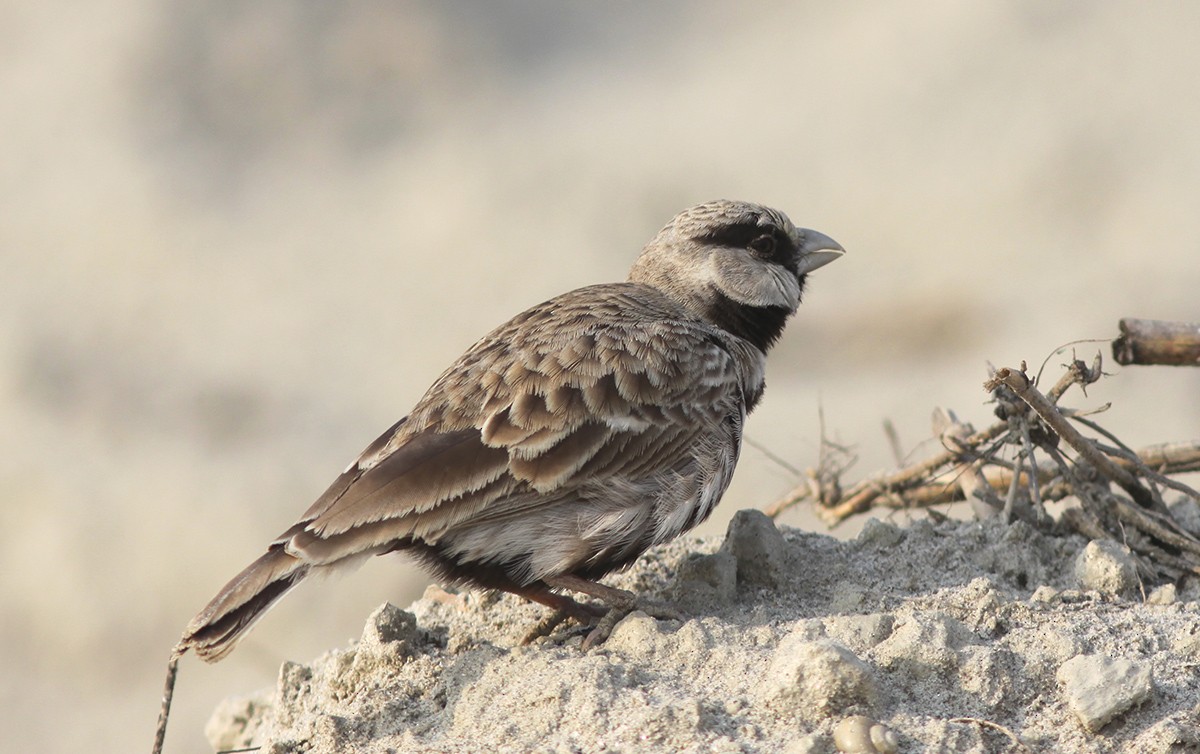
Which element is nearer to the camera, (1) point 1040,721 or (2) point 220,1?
(1) point 1040,721

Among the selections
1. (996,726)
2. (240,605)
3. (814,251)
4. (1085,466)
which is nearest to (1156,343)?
(1085,466)

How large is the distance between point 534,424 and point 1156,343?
90.7 inches

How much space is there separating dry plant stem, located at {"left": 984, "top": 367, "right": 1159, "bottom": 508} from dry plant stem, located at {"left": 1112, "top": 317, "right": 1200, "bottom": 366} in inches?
13.9

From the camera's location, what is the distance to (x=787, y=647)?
13.0 ft

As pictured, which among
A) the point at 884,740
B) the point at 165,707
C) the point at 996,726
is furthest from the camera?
the point at 165,707

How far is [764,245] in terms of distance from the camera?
5.79 m

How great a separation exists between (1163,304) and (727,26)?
6509mm

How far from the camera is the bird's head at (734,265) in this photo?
18.5 ft

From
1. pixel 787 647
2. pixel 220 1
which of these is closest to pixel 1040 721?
pixel 787 647

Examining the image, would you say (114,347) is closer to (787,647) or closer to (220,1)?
(220,1)

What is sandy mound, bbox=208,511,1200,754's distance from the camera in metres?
3.79

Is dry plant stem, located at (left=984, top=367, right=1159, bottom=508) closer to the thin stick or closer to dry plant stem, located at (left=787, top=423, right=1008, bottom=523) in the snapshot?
dry plant stem, located at (left=787, top=423, right=1008, bottom=523)

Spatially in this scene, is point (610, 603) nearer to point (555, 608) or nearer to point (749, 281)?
point (555, 608)

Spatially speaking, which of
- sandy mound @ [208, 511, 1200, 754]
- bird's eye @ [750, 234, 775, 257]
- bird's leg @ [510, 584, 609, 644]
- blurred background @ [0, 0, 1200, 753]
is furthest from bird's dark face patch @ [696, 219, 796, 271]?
blurred background @ [0, 0, 1200, 753]
